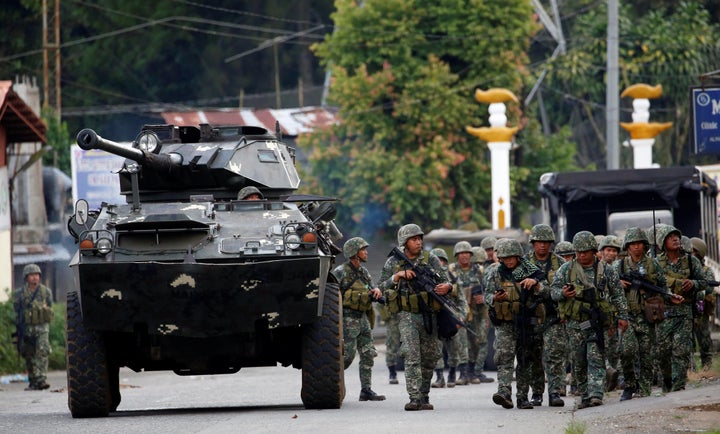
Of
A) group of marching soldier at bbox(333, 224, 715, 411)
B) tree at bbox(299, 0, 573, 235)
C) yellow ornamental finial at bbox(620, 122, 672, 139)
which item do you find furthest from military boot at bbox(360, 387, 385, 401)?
tree at bbox(299, 0, 573, 235)

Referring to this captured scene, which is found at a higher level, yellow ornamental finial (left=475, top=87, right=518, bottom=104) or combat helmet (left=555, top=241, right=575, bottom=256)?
yellow ornamental finial (left=475, top=87, right=518, bottom=104)

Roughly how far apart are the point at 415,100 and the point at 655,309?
22.1 m

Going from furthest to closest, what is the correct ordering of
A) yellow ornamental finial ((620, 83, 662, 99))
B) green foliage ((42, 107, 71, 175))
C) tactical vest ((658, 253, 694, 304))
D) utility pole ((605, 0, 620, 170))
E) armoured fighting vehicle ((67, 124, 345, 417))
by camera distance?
green foliage ((42, 107, 71, 175))
yellow ornamental finial ((620, 83, 662, 99))
utility pole ((605, 0, 620, 170))
tactical vest ((658, 253, 694, 304))
armoured fighting vehicle ((67, 124, 345, 417))

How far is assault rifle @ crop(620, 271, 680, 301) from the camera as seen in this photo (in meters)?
15.2

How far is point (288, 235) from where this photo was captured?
14.1m

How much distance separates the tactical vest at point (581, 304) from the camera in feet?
46.8

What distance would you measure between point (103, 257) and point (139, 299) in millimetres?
471

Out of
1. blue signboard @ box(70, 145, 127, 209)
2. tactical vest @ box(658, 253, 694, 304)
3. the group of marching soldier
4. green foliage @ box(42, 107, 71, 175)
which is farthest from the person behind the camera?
green foliage @ box(42, 107, 71, 175)

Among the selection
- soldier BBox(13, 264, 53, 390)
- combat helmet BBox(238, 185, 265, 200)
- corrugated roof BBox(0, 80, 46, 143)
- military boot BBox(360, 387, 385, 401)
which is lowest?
military boot BBox(360, 387, 385, 401)

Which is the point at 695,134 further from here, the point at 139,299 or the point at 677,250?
the point at 139,299

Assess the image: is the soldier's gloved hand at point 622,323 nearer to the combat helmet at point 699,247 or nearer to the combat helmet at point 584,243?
the combat helmet at point 584,243

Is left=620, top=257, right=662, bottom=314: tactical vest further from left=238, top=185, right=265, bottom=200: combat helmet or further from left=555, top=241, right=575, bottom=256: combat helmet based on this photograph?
left=238, top=185, right=265, bottom=200: combat helmet

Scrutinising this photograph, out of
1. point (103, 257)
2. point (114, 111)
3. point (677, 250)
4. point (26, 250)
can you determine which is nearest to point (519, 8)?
point (26, 250)

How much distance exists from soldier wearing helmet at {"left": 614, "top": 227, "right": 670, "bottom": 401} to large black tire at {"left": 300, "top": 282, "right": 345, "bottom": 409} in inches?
106
